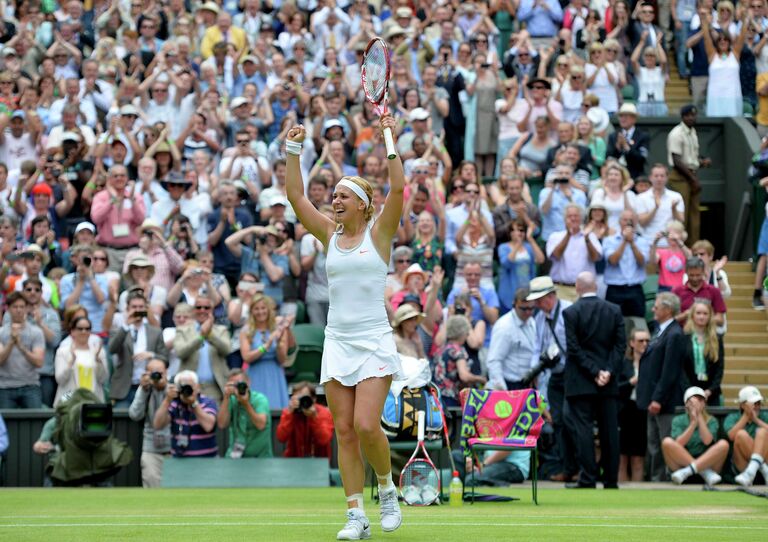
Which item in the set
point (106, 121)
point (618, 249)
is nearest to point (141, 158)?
point (106, 121)

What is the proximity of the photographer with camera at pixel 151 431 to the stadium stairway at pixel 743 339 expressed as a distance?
22.9 feet

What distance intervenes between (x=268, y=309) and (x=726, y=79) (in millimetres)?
10019

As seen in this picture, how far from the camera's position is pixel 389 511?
909cm

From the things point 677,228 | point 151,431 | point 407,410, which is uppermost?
point 677,228

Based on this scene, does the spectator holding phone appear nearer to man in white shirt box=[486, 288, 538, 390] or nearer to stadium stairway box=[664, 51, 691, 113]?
man in white shirt box=[486, 288, 538, 390]

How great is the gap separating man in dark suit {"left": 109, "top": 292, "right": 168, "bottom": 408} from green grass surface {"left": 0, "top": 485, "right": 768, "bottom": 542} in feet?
7.23

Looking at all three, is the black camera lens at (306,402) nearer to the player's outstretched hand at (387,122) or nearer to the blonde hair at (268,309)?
the blonde hair at (268,309)

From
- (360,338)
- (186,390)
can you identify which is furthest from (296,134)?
(186,390)

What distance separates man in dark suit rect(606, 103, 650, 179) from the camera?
68.7 ft

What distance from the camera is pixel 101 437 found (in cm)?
1529

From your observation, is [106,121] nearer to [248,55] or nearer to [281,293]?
[248,55]

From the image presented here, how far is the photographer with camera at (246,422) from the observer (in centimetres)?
1538

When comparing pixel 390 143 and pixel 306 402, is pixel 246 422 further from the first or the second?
pixel 390 143

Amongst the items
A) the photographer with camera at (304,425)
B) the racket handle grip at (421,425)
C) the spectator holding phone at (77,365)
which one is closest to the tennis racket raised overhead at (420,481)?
the racket handle grip at (421,425)
